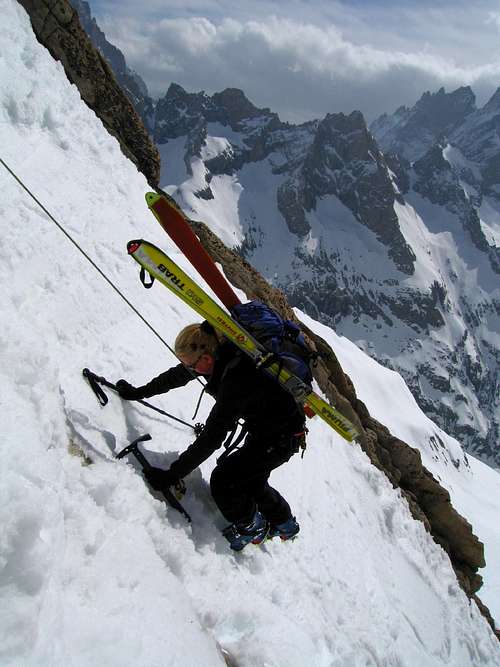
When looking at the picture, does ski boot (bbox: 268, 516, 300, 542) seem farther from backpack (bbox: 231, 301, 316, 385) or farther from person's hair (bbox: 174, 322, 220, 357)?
person's hair (bbox: 174, 322, 220, 357)

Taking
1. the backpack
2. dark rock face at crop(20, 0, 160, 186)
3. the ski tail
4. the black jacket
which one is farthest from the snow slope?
dark rock face at crop(20, 0, 160, 186)

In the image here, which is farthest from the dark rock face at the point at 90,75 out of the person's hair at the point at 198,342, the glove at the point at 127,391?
the person's hair at the point at 198,342

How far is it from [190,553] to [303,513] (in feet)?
12.9

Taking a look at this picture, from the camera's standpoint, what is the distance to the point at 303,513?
7984 mm

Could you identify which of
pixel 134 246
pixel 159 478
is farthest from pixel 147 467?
pixel 134 246

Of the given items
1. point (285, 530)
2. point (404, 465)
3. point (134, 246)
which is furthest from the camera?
point (404, 465)

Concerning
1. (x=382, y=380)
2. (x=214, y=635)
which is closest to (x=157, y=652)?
(x=214, y=635)

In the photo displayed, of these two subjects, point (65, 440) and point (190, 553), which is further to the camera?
point (190, 553)

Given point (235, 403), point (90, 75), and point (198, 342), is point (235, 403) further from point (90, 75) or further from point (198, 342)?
point (90, 75)

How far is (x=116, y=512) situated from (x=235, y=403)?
5.08ft

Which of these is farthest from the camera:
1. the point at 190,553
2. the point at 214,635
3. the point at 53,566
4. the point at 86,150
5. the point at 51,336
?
the point at 86,150

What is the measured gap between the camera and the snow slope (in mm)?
2709

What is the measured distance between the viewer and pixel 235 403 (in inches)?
187

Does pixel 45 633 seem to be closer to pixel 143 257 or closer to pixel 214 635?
pixel 214 635
